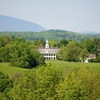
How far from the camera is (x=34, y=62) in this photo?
65.8 meters

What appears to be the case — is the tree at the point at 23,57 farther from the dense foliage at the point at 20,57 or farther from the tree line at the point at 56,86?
the tree line at the point at 56,86

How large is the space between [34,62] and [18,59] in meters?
3.71

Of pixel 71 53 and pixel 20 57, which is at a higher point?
pixel 71 53

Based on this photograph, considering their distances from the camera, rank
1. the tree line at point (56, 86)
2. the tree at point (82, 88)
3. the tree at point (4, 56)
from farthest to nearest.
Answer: the tree at point (4, 56)
the tree line at point (56, 86)
the tree at point (82, 88)

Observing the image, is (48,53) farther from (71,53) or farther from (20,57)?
(20,57)

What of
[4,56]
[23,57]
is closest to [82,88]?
[23,57]

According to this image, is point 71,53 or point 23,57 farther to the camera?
point 71,53

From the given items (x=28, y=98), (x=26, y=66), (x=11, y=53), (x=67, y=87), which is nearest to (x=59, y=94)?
(x=67, y=87)

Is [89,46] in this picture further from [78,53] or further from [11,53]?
[11,53]

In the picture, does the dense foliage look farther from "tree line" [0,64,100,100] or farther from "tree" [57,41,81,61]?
"tree line" [0,64,100,100]

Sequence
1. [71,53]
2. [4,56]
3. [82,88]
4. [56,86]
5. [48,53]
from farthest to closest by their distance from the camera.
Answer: [48,53]
[71,53]
[4,56]
[56,86]
[82,88]

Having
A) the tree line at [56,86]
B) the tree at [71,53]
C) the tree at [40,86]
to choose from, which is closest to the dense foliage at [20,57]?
the tree at [71,53]

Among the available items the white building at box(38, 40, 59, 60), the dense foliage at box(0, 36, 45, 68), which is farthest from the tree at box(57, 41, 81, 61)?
the white building at box(38, 40, 59, 60)

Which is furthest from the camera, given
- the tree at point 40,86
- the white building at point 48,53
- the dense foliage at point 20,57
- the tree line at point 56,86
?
the white building at point 48,53
